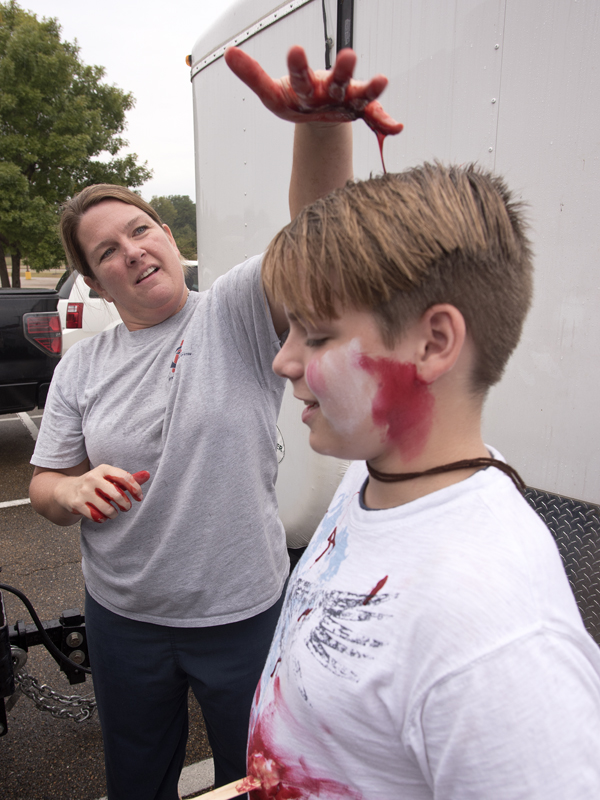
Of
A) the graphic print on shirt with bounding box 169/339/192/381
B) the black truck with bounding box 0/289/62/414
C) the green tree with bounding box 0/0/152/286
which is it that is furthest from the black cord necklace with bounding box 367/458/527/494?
the green tree with bounding box 0/0/152/286

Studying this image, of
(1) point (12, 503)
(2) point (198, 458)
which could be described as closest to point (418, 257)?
(2) point (198, 458)

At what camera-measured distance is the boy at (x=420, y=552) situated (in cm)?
57

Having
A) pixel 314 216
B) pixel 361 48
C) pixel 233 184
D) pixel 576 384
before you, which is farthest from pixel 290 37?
pixel 314 216

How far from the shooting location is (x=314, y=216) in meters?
0.81

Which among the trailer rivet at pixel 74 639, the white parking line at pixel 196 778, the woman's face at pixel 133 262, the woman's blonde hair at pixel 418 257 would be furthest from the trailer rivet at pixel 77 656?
the woman's blonde hair at pixel 418 257

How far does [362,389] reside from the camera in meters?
0.81

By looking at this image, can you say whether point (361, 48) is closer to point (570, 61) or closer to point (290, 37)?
point (290, 37)

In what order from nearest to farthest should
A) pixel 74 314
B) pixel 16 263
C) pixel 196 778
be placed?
pixel 196 778
pixel 74 314
pixel 16 263

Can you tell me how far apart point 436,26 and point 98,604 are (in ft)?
7.40

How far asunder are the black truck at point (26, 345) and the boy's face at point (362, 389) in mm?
5209

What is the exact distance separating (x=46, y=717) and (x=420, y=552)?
2.74m

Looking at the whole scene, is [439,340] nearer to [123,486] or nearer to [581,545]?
[123,486]

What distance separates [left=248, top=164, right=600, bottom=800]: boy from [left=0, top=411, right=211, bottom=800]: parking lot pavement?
6.33 ft

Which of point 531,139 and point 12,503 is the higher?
point 531,139
